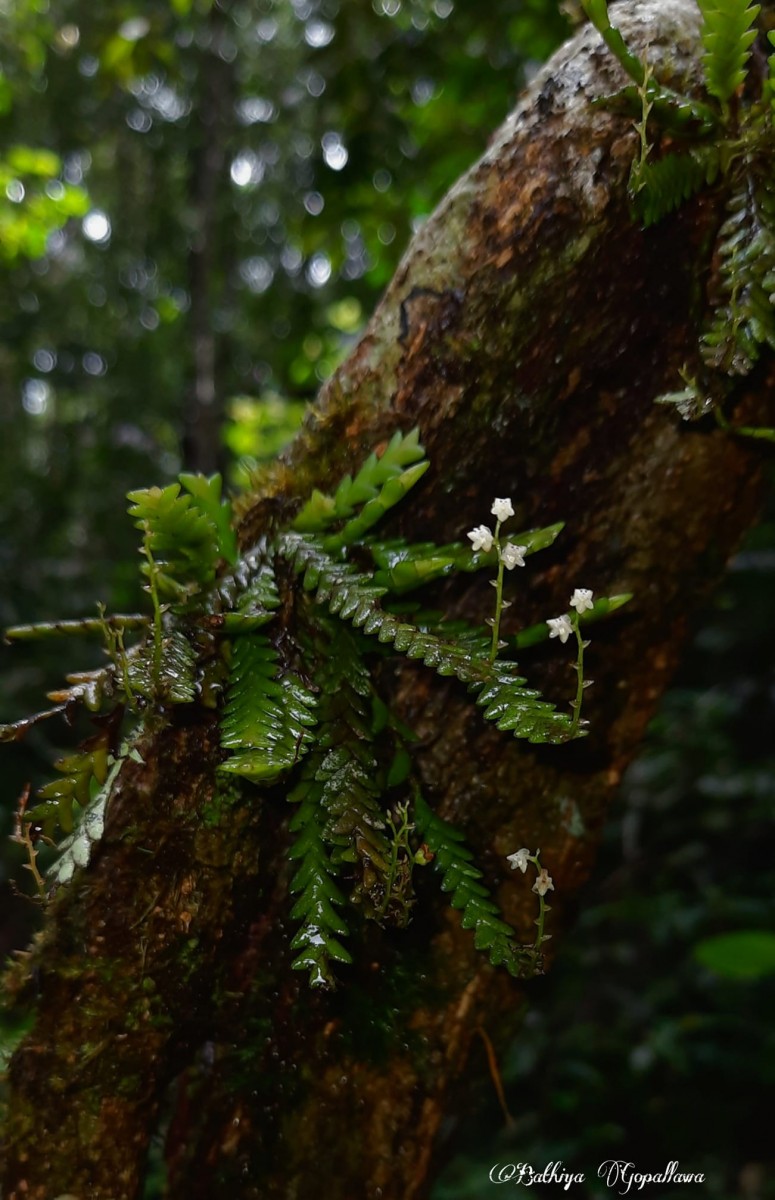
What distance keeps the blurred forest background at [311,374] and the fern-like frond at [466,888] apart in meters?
1.42

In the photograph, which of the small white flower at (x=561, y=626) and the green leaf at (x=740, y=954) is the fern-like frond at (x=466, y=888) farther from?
the green leaf at (x=740, y=954)

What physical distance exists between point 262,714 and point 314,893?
0.24 metres

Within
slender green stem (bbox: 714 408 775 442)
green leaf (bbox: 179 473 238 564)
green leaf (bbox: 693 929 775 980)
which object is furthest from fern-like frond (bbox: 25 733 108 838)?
green leaf (bbox: 693 929 775 980)

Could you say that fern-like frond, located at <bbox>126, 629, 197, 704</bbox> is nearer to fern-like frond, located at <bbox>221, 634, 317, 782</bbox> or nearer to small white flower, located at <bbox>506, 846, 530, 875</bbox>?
fern-like frond, located at <bbox>221, 634, 317, 782</bbox>

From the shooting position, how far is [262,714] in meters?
1.12

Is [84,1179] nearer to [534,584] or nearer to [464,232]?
[534,584]

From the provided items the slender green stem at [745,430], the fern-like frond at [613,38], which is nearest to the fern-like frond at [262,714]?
the slender green stem at [745,430]

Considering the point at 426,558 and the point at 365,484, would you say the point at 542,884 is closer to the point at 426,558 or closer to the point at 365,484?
the point at 426,558

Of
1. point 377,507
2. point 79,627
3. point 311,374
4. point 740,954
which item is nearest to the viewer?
point 377,507

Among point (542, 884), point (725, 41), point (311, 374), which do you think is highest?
point (311, 374)

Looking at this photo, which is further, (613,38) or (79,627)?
(79,627)

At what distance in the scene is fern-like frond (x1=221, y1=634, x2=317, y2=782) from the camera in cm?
106

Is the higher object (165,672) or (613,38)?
(613,38)

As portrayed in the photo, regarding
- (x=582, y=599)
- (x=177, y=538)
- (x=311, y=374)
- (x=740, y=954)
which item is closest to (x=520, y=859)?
(x=582, y=599)
